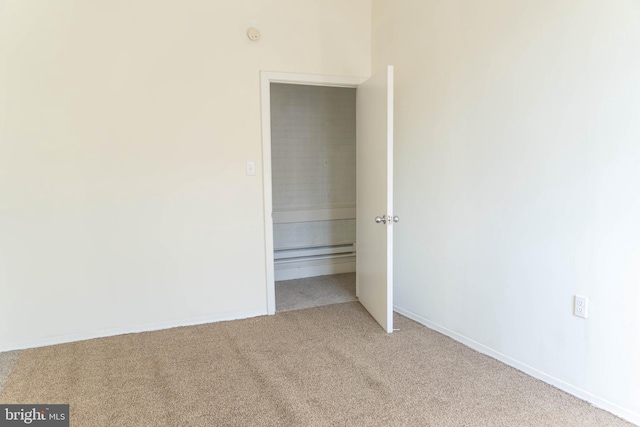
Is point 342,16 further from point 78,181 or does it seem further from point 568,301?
point 568,301

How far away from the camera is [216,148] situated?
2.93 metres

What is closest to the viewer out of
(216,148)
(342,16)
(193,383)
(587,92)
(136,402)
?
(587,92)

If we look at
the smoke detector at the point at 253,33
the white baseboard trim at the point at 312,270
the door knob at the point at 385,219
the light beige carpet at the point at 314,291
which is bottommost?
the light beige carpet at the point at 314,291

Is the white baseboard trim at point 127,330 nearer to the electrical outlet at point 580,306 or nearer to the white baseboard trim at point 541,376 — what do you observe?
the white baseboard trim at point 541,376

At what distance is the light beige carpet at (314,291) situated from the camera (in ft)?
11.3

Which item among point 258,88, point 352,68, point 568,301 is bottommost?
point 568,301

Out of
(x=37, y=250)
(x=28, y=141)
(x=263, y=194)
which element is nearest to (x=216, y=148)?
(x=263, y=194)

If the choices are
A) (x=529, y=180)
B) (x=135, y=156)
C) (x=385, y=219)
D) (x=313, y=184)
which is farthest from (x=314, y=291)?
(x=529, y=180)

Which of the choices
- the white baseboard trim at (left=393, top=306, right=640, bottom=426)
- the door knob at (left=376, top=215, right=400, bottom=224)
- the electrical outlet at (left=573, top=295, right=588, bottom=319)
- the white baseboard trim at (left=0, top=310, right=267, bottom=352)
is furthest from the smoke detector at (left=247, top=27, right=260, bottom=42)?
the electrical outlet at (left=573, top=295, right=588, bottom=319)

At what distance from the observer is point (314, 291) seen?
149 inches

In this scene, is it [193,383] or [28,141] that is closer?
[193,383]

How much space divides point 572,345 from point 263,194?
2.24 meters

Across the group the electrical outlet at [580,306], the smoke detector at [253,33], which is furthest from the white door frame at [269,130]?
the electrical outlet at [580,306]

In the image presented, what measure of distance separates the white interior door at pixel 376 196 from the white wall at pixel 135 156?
626 millimetres
